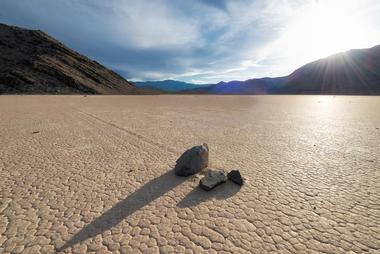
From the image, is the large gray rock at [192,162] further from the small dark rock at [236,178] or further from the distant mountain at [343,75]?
the distant mountain at [343,75]

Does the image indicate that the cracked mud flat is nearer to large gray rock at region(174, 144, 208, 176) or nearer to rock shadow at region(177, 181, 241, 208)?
rock shadow at region(177, 181, 241, 208)

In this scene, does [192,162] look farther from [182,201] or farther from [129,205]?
[129,205]

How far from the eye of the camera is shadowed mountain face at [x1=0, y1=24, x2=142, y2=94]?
52.4 meters

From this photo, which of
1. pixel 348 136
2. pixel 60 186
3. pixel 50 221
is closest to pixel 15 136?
pixel 60 186

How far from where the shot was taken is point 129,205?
3252 mm

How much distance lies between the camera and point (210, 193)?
3.58 meters

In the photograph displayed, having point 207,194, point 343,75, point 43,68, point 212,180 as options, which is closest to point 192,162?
point 212,180

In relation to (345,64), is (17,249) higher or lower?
lower

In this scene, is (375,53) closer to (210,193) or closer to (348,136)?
(348,136)

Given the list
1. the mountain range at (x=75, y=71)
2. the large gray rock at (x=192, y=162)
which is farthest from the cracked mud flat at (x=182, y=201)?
the mountain range at (x=75, y=71)

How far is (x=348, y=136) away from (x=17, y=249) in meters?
9.85

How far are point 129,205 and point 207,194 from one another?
1.30 metres

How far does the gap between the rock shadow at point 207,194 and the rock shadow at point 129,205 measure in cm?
45

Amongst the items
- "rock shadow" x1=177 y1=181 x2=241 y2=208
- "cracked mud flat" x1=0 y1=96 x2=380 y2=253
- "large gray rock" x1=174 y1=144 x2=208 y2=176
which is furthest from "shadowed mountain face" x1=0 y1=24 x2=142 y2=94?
"rock shadow" x1=177 y1=181 x2=241 y2=208
